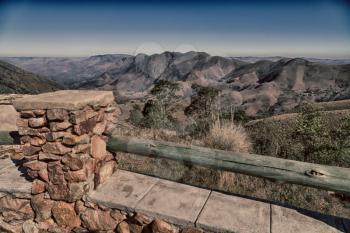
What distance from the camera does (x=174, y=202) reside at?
3.16 meters

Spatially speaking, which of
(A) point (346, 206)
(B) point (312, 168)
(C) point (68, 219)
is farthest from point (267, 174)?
(C) point (68, 219)

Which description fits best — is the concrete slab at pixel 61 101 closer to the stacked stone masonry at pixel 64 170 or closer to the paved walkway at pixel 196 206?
the stacked stone masonry at pixel 64 170

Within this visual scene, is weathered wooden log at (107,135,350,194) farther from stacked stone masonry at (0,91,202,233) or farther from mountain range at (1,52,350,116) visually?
mountain range at (1,52,350,116)

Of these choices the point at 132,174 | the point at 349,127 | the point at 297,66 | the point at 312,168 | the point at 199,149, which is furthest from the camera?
the point at 297,66

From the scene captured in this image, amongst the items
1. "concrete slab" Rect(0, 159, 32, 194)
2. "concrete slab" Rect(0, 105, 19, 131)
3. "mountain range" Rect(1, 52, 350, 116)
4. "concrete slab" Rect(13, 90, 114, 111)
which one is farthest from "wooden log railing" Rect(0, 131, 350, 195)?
"mountain range" Rect(1, 52, 350, 116)

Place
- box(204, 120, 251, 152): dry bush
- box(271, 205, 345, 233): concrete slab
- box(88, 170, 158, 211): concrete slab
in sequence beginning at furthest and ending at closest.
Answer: box(204, 120, 251, 152): dry bush → box(88, 170, 158, 211): concrete slab → box(271, 205, 345, 233): concrete slab

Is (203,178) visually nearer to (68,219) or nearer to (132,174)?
(132,174)

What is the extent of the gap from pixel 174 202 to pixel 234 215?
2.18 ft

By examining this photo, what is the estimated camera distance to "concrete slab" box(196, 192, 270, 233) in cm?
274

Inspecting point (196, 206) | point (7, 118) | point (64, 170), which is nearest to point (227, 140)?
point (196, 206)

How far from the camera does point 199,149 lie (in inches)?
130

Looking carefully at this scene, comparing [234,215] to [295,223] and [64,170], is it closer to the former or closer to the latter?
[295,223]

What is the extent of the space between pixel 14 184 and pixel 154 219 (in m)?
1.83

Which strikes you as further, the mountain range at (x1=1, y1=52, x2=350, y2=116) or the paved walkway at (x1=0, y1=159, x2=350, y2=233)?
the mountain range at (x1=1, y1=52, x2=350, y2=116)
